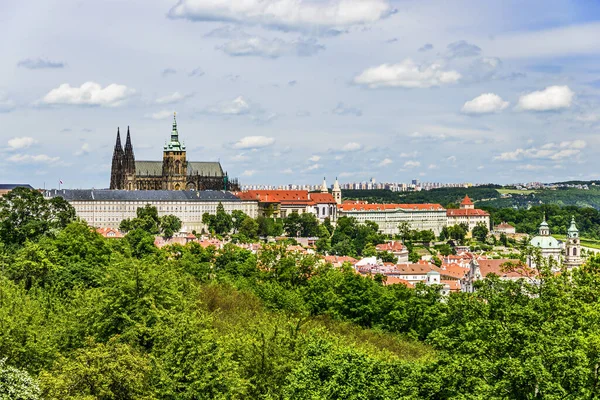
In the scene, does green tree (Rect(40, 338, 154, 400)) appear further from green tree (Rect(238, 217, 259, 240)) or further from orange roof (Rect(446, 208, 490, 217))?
orange roof (Rect(446, 208, 490, 217))

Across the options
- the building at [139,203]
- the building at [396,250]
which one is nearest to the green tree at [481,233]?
the building at [396,250]

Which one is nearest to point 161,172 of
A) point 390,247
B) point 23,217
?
point 390,247

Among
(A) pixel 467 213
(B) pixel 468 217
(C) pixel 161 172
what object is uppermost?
(C) pixel 161 172

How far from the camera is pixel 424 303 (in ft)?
169

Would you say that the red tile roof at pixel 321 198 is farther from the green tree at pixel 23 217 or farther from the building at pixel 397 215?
the green tree at pixel 23 217

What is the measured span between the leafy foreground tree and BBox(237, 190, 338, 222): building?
150373 mm

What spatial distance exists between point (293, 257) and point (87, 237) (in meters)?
16.0

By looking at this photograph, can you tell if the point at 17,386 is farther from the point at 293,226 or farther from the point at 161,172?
the point at 161,172

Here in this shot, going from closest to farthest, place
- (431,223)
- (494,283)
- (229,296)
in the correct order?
(494,283) → (229,296) → (431,223)

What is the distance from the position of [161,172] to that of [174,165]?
385cm

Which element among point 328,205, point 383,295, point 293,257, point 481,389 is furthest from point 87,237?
point 328,205

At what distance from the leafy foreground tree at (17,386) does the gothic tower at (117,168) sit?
490 ft

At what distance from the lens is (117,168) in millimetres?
172375

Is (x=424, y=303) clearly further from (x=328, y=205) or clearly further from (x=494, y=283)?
(x=328, y=205)
